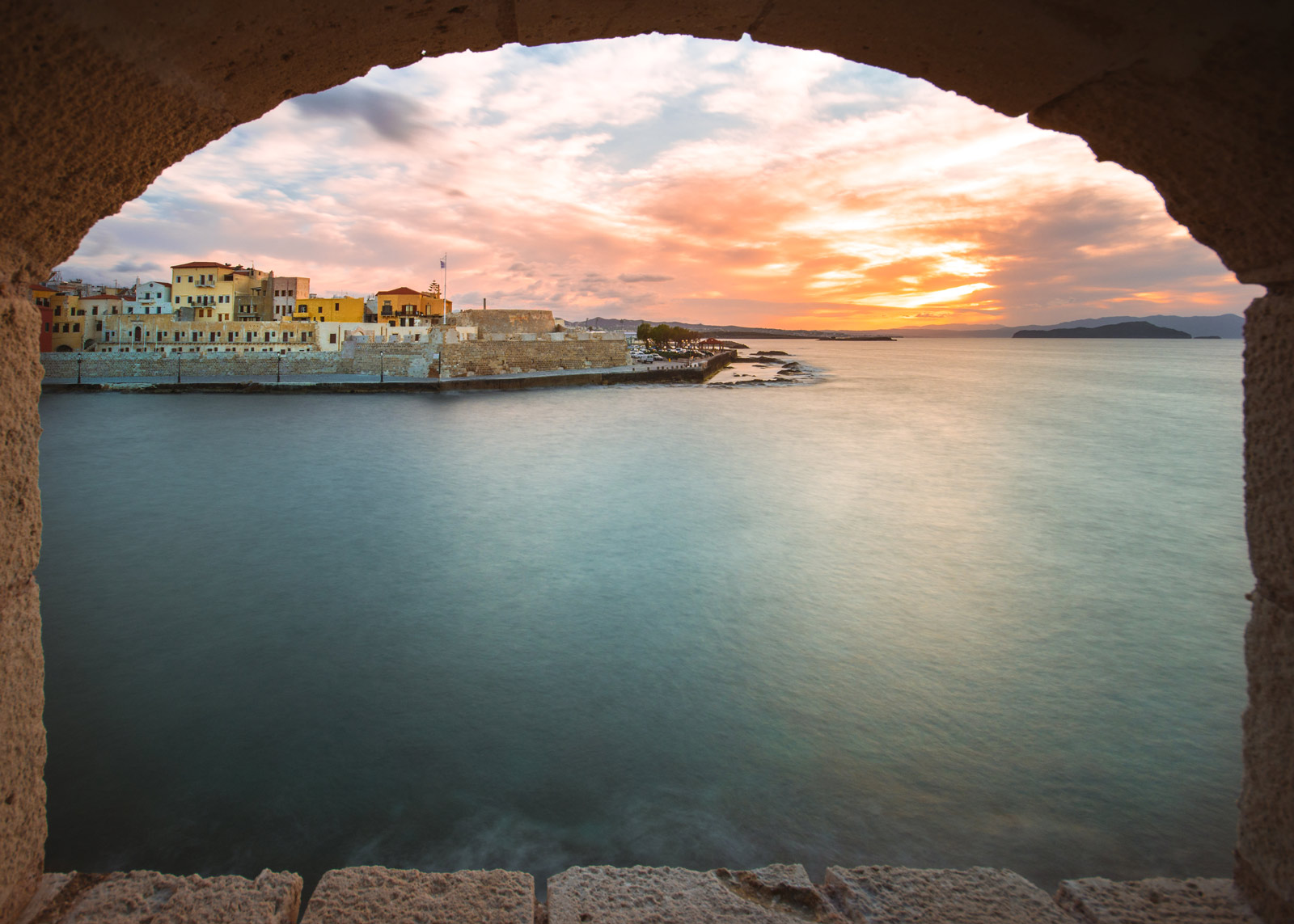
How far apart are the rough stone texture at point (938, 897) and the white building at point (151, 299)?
43.9 meters

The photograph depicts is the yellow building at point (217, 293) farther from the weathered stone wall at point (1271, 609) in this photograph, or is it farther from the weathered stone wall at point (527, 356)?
the weathered stone wall at point (1271, 609)

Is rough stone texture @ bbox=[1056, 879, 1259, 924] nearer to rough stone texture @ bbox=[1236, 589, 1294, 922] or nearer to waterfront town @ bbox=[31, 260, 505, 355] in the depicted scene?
rough stone texture @ bbox=[1236, 589, 1294, 922]

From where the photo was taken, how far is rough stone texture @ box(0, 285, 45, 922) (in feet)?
4.40

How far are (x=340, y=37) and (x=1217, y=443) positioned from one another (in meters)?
20.2

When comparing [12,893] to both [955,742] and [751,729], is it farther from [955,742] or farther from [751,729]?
[955,742]

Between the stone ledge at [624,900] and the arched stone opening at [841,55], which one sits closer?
the arched stone opening at [841,55]

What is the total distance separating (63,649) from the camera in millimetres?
5051

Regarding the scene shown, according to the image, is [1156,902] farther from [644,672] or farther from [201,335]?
[201,335]

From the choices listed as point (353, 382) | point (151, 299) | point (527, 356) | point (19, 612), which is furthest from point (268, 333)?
point (19, 612)

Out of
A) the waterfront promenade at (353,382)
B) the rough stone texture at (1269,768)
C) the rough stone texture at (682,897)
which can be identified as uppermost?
the waterfront promenade at (353,382)

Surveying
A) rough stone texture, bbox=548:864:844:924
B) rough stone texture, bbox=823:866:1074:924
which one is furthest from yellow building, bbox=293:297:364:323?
rough stone texture, bbox=823:866:1074:924

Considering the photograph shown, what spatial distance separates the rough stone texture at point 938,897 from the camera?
4.98ft

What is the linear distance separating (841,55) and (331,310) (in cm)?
4351

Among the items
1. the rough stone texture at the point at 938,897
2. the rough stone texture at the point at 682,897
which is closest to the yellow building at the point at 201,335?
the rough stone texture at the point at 682,897
